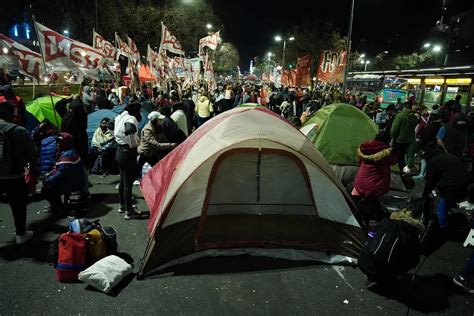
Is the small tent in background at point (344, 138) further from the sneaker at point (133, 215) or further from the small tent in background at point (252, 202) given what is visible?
the sneaker at point (133, 215)

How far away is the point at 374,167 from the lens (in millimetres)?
5332

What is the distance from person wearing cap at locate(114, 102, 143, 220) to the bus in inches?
747

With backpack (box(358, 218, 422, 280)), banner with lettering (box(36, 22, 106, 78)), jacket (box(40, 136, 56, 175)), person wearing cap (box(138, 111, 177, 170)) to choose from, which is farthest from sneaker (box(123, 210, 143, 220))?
banner with lettering (box(36, 22, 106, 78))

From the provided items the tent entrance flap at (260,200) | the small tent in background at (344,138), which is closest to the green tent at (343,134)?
the small tent in background at (344,138)

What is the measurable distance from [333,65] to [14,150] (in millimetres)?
14725

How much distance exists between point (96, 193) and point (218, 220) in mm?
3160

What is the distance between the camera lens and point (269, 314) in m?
3.46

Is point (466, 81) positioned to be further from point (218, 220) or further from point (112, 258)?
point (112, 258)

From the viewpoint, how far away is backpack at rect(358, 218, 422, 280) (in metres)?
3.67

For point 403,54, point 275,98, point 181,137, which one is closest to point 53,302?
point 181,137

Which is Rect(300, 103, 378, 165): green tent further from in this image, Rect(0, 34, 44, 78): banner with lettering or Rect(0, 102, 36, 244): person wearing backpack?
Rect(0, 34, 44, 78): banner with lettering

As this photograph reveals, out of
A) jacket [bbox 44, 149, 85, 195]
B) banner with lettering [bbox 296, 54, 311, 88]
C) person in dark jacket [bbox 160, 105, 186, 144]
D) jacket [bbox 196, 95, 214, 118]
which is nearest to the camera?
jacket [bbox 44, 149, 85, 195]

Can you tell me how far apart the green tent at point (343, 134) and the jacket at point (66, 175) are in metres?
5.00

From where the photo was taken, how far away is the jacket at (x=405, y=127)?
8250mm
